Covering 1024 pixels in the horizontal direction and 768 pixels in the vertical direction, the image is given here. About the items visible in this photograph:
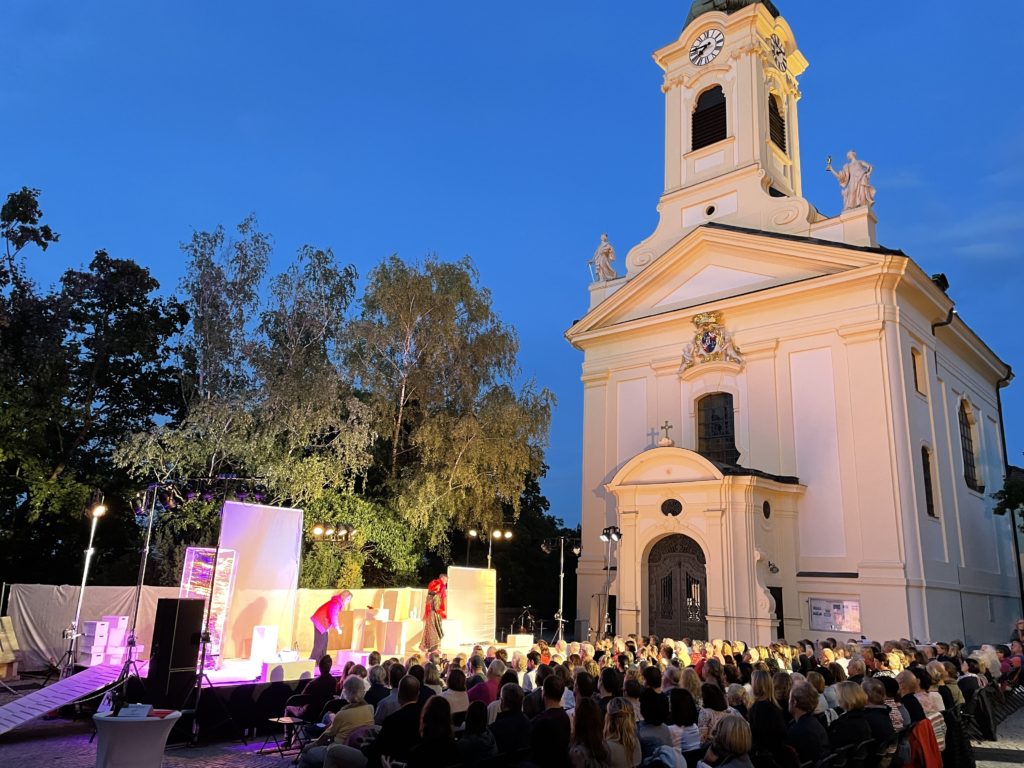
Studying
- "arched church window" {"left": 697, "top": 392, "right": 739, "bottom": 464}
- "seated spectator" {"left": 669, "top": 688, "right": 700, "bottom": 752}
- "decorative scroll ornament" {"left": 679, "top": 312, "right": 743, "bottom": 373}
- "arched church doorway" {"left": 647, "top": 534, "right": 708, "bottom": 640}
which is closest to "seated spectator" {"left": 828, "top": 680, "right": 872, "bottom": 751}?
"seated spectator" {"left": 669, "top": 688, "right": 700, "bottom": 752}

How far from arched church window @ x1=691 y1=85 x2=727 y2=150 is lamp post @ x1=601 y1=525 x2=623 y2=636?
12.4 metres

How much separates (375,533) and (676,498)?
7.87 metres

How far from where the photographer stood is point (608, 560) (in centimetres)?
2016

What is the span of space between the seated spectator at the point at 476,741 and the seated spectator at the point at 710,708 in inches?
70.9

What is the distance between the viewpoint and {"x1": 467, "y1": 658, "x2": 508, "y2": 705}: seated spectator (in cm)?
804

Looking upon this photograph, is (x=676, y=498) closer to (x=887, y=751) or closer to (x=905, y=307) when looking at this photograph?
(x=905, y=307)

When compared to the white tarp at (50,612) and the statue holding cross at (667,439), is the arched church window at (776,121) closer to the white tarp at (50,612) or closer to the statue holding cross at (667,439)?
the statue holding cross at (667,439)

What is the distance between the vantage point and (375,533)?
20.5m

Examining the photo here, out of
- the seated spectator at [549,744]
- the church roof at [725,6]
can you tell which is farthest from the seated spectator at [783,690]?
the church roof at [725,6]

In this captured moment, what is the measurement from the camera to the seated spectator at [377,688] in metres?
7.69

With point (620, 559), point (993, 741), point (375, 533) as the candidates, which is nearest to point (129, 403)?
point (375, 533)

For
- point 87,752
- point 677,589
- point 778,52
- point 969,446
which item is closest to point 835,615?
point 677,589

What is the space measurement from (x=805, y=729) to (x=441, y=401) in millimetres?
17925

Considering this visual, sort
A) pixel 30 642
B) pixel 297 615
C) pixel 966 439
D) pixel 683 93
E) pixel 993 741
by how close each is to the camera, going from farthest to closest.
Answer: pixel 683 93
pixel 966 439
pixel 297 615
pixel 30 642
pixel 993 741
